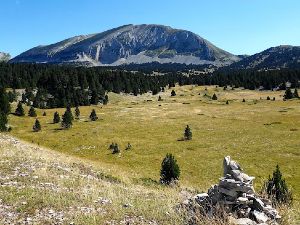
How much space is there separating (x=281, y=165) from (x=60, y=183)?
41.5 metres

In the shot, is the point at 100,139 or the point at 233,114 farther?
the point at 233,114

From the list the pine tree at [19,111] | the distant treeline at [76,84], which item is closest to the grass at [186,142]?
the pine tree at [19,111]

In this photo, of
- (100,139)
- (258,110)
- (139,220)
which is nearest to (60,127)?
(100,139)

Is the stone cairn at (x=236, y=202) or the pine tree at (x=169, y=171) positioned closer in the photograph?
the stone cairn at (x=236, y=202)

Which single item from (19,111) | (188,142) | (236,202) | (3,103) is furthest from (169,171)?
(19,111)

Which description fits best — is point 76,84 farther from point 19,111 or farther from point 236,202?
point 236,202

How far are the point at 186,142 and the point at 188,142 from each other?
37cm

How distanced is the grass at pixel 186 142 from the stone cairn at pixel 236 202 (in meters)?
18.3

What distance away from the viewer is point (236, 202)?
13.3m

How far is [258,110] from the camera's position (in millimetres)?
116062

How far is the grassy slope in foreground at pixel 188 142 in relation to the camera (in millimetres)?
53062

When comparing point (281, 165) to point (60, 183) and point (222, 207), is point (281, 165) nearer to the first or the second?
point (60, 183)

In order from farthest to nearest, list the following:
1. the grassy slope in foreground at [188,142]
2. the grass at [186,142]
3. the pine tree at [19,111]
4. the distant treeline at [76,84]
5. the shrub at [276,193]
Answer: the distant treeline at [76,84], the pine tree at [19,111], the grassy slope in foreground at [188,142], the grass at [186,142], the shrub at [276,193]

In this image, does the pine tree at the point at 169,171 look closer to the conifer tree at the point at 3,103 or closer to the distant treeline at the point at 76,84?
the conifer tree at the point at 3,103
